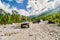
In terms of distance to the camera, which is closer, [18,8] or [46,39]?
[46,39]

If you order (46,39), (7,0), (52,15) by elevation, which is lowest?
(46,39)

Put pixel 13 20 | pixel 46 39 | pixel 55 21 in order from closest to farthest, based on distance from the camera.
A: pixel 46 39
pixel 55 21
pixel 13 20

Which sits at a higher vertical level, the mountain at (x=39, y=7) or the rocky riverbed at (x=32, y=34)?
the mountain at (x=39, y=7)

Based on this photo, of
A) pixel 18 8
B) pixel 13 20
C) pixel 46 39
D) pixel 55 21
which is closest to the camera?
pixel 46 39

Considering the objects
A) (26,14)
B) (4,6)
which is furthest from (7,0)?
(26,14)

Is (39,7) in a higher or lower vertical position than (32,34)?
higher

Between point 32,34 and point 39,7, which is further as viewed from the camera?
point 39,7

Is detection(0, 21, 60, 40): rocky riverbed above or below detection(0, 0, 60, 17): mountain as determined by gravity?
below

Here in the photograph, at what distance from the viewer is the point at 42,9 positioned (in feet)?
22.6

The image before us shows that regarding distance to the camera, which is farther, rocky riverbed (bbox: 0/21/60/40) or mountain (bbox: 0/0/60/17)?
mountain (bbox: 0/0/60/17)

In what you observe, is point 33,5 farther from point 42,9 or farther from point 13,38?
point 13,38

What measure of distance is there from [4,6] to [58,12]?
1800mm

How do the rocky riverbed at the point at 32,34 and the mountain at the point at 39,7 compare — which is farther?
the mountain at the point at 39,7

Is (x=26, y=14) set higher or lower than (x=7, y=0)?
lower
